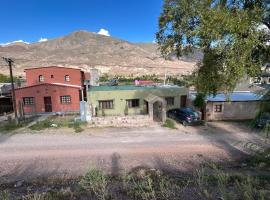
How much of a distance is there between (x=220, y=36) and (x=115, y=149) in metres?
10.5

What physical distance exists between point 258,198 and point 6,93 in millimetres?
40917

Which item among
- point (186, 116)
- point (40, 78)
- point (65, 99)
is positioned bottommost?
point (186, 116)

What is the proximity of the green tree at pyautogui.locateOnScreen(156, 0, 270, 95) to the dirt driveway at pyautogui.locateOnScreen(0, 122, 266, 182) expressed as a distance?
506 cm

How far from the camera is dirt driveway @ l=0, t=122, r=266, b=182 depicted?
539 inches

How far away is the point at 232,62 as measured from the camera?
34.1 feet

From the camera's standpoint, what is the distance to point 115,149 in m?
16.8

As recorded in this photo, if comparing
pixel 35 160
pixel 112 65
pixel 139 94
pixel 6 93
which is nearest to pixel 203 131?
pixel 139 94

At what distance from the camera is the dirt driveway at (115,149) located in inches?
539

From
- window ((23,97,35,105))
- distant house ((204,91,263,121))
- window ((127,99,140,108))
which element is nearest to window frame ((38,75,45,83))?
window ((23,97,35,105))

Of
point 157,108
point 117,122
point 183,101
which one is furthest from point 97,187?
point 183,101

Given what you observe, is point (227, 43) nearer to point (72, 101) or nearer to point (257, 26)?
point (257, 26)

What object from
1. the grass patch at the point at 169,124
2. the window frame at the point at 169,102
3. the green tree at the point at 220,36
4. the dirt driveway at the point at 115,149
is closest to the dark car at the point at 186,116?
the grass patch at the point at 169,124

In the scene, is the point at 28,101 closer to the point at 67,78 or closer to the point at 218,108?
the point at 67,78

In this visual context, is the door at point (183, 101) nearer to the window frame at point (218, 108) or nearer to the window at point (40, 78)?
the window frame at point (218, 108)
